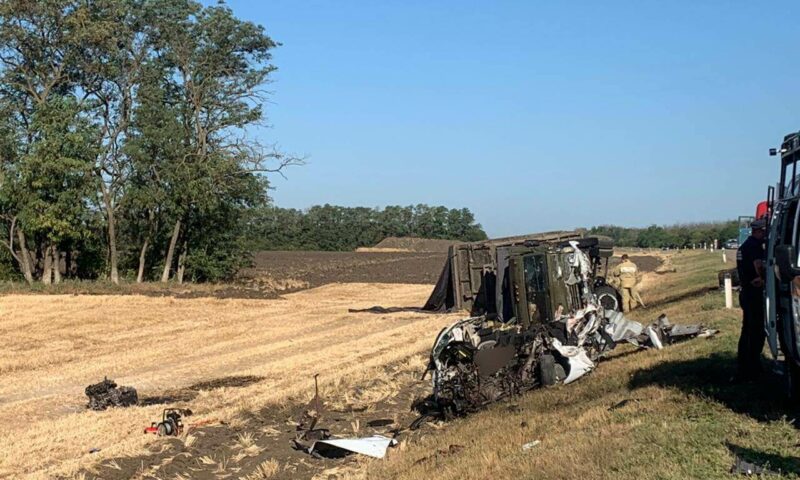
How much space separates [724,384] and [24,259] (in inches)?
1444

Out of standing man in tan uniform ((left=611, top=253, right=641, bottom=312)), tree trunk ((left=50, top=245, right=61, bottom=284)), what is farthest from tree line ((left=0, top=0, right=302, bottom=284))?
standing man in tan uniform ((left=611, top=253, right=641, bottom=312))

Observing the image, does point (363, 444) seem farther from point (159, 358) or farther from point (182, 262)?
point (182, 262)

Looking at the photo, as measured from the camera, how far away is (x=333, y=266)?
65.2 metres

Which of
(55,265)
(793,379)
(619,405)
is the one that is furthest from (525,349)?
(55,265)

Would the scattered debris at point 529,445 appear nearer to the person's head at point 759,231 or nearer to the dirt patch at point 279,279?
the person's head at point 759,231

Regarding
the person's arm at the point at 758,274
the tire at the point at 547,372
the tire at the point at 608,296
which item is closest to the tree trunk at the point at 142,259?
the tire at the point at 608,296

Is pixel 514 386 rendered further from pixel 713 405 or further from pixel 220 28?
pixel 220 28

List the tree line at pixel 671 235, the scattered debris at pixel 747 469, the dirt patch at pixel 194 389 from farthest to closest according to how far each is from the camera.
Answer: the tree line at pixel 671 235 < the dirt patch at pixel 194 389 < the scattered debris at pixel 747 469

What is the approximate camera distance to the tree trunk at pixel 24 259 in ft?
127

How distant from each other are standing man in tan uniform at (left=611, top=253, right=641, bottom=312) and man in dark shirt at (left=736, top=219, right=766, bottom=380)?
12.7 m

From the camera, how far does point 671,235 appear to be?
12444cm

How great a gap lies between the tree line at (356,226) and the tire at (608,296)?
8409cm

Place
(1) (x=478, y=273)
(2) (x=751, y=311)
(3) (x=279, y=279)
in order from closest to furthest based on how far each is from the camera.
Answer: (2) (x=751, y=311) → (1) (x=478, y=273) → (3) (x=279, y=279)

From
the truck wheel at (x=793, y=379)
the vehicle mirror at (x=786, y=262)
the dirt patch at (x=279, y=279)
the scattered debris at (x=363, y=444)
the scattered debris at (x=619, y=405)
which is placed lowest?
the scattered debris at (x=363, y=444)
